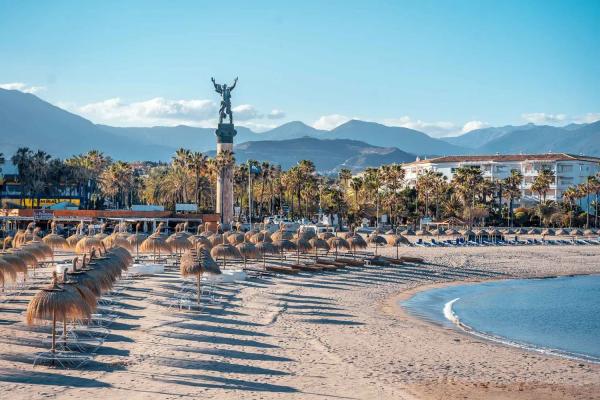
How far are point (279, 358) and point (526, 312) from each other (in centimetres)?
1823

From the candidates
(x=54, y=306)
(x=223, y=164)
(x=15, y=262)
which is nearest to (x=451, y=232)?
(x=223, y=164)

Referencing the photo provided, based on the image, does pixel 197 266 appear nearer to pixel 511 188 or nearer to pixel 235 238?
pixel 235 238

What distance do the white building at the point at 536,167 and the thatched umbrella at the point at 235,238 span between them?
209 feet

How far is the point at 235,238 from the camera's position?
4306 cm

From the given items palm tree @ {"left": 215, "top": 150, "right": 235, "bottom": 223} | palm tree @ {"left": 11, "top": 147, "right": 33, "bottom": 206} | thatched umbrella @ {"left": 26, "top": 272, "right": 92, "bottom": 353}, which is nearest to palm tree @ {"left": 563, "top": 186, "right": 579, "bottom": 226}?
palm tree @ {"left": 215, "top": 150, "right": 235, "bottom": 223}

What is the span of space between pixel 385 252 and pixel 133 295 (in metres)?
30.3

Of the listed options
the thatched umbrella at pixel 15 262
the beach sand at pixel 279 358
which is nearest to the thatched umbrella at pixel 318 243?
the beach sand at pixel 279 358

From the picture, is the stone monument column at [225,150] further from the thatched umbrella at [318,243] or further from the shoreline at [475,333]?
the shoreline at [475,333]

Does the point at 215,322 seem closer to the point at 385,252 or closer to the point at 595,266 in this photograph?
the point at 385,252

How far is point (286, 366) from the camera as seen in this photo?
1698 centimetres

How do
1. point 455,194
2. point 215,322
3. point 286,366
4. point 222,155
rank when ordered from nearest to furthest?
point 286,366 < point 215,322 < point 222,155 < point 455,194

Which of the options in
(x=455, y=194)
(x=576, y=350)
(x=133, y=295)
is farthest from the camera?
(x=455, y=194)

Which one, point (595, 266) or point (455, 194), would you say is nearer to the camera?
point (595, 266)

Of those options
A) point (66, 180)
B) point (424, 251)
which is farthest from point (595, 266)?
point (66, 180)
